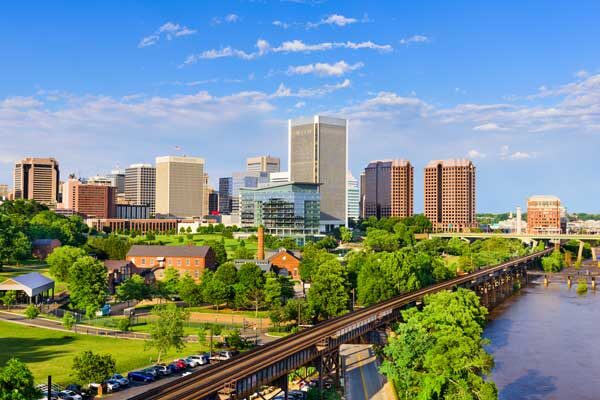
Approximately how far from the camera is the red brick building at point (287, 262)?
148m

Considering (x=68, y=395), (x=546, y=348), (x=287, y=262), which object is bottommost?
(x=546, y=348)

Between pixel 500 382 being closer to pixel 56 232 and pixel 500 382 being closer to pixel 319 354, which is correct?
pixel 319 354

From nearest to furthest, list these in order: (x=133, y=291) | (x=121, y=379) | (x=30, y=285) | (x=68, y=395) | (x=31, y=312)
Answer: (x=68, y=395) → (x=121, y=379) → (x=31, y=312) → (x=30, y=285) → (x=133, y=291)

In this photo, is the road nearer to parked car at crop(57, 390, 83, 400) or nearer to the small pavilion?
parked car at crop(57, 390, 83, 400)

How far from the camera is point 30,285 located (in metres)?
97.2

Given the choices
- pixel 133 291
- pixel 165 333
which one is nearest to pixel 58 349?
pixel 165 333

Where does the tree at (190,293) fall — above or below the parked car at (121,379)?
above

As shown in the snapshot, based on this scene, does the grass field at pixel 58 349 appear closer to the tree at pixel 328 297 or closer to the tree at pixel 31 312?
the tree at pixel 31 312

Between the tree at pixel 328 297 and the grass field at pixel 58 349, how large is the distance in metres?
23.5

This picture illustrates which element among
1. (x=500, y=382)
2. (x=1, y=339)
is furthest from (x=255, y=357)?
(x=1, y=339)

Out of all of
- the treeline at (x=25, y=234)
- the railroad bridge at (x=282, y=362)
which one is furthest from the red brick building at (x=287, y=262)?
the treeline at (x=25, y=234)

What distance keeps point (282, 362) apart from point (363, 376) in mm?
18494

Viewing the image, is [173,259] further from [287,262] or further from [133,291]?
[133,291]

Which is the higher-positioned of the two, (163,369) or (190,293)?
(190,293)
